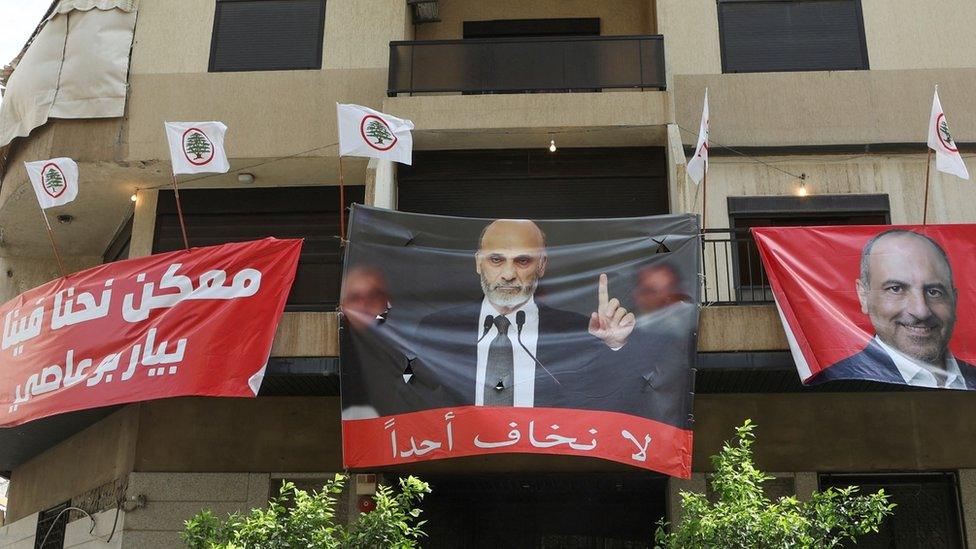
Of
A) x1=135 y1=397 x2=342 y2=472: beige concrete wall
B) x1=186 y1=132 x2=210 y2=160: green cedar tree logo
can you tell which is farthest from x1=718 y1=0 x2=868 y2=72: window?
A: x1=135 y1=397 x2=342 y2=472: beige concrete wall

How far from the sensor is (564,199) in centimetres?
1367

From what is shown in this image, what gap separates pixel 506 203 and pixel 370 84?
97.2 inches

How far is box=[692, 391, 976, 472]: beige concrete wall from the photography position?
39.4ft

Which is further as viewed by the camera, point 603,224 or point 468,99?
point 468,99

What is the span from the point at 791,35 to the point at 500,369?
6.92 metres

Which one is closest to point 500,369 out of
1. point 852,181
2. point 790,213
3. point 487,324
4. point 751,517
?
point 487,324

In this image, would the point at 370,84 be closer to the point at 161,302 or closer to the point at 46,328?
the point at 161,302

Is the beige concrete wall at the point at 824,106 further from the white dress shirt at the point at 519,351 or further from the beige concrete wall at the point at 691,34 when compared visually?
the white dress shirt at the point at 519,351

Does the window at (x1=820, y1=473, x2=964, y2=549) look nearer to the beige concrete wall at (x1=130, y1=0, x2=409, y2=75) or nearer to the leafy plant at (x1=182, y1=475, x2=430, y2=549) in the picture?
the leafy plant at (x1=182, y1=475, x2=430, y2=549)

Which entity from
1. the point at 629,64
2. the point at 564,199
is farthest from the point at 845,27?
the point at 564,199

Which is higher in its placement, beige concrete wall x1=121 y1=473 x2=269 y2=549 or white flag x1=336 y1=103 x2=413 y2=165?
white flag x1=336 y1=103 x2=413 y2=165

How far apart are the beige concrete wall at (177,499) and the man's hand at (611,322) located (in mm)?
4639

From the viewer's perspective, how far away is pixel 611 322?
35.3 feet

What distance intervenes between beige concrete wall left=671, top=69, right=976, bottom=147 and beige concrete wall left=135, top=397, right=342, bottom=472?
6061 millimetres
